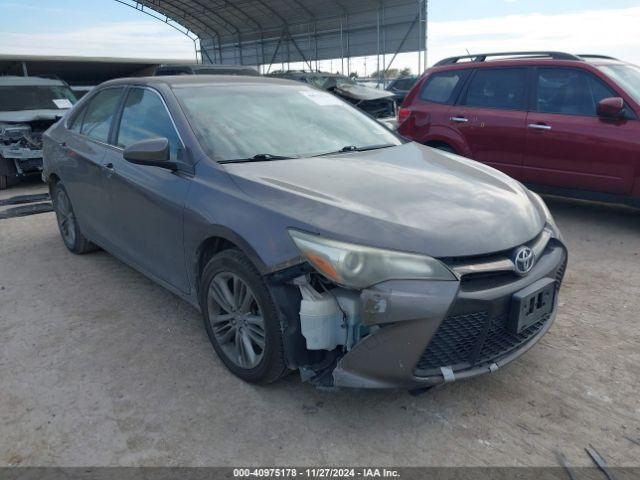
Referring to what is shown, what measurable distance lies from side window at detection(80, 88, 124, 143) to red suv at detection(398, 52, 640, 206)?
3.95m

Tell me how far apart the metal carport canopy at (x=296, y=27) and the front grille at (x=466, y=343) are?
20235 mm

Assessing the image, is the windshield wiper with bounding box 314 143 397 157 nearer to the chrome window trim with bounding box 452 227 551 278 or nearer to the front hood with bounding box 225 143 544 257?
the front hood with bounding box 225 143 544 257

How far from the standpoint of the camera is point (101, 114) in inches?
172

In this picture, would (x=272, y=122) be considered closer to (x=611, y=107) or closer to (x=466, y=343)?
(x=466, y=343)

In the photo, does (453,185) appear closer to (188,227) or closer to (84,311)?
(188,227)

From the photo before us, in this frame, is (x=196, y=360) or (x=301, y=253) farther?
(x=196, y=360)

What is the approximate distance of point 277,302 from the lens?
97.3 inches

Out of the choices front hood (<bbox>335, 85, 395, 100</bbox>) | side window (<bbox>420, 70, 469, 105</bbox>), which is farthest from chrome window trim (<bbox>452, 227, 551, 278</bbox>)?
front hood (<bbox>335, 85, 395, 100</bbox>)

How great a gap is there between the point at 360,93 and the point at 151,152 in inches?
401

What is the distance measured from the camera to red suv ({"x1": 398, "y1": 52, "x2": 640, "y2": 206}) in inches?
209

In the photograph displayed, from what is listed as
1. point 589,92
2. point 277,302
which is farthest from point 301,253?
point 589,92

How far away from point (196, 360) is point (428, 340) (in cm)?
152

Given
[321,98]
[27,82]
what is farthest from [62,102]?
[321,98]

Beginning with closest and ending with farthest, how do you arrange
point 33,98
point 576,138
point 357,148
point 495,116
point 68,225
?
1. point 357,148
2. point 68,225
3. point 576,138
4. point 495,116
5. point 33,98
